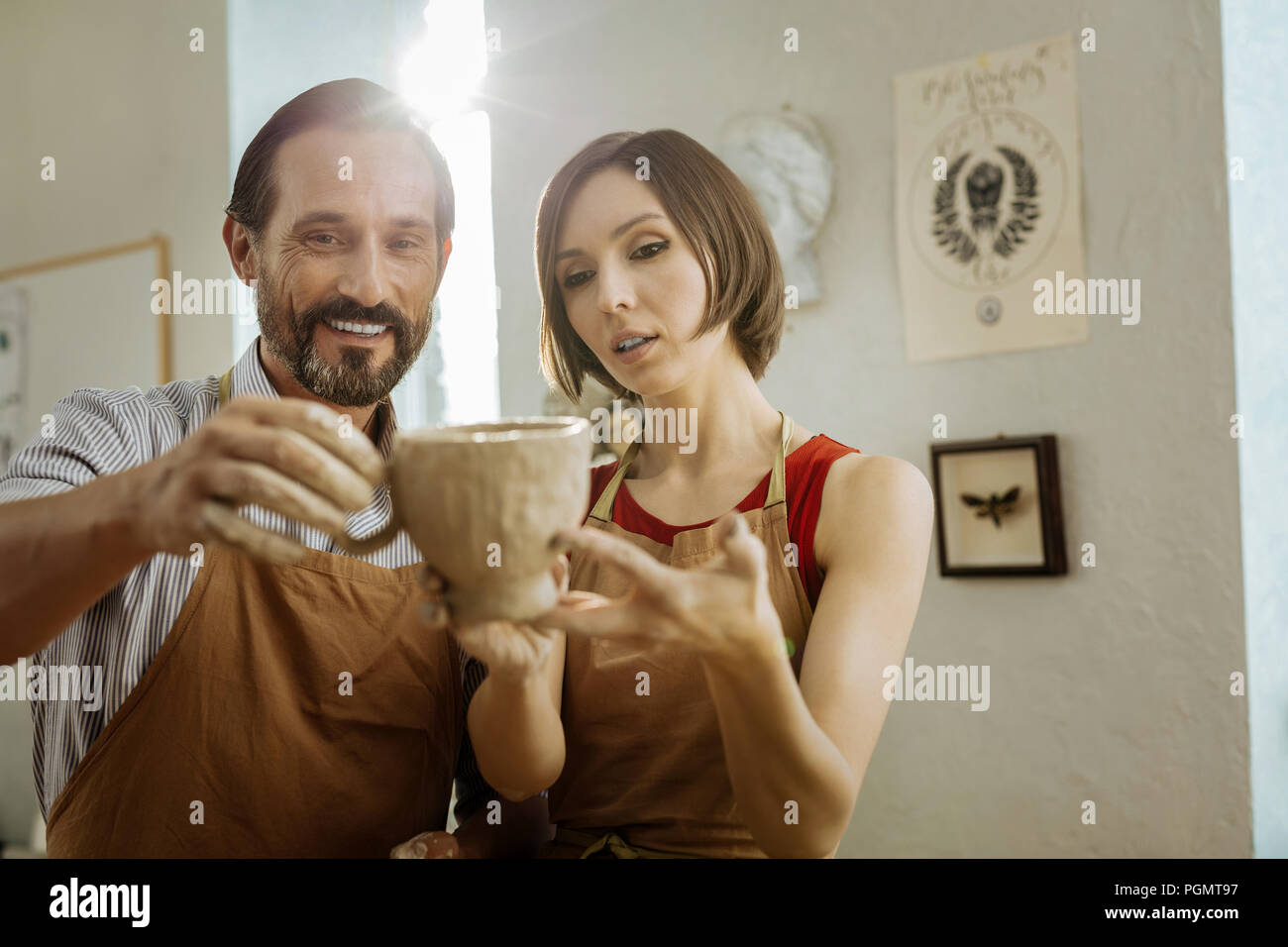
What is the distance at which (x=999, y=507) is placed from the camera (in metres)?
1.89

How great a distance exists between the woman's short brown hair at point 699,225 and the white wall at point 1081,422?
94 cm

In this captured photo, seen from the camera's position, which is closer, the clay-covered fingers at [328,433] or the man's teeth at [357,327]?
the clay-covered fingers at [328,433]

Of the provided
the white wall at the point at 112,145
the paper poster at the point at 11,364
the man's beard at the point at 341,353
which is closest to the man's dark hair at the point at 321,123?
the man's beard at the point at 341,353

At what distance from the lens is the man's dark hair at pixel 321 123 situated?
1.11 metres

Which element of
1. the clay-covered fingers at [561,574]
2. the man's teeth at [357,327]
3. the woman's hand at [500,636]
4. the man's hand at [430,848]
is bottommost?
the man's hand at [430,848]

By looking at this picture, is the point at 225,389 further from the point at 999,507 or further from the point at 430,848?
the point at 999,507

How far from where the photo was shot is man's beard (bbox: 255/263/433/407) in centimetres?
108

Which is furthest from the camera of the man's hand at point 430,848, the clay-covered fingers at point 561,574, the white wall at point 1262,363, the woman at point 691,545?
the white wall at point 1262,363

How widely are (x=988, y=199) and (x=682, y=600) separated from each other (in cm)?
166

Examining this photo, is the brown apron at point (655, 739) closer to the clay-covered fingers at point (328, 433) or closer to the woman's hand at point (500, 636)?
the woman's hand at point (500, 636)

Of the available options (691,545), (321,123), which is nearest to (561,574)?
(691,545)

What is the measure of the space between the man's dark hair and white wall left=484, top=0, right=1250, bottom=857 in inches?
46.3

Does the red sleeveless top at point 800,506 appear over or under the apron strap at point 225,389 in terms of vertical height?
under

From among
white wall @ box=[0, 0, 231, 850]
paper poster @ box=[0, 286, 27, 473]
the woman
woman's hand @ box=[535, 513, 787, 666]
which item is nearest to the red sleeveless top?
the woman
